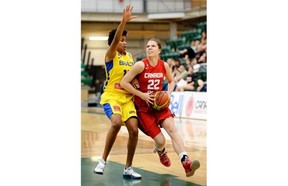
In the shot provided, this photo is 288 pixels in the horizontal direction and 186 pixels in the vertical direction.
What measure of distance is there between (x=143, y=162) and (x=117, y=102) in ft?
6.31

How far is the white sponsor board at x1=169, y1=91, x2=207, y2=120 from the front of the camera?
696 inches

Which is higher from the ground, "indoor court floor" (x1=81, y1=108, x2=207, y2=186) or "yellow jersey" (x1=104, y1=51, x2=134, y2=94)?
"yellow jersey" (x1=104, y1=51, x2=134, y2=94)

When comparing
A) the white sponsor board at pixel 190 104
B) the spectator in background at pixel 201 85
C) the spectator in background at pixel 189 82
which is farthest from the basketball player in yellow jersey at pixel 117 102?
the spectator in background at pixel 189 82

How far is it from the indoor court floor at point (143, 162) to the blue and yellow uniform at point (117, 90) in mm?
823

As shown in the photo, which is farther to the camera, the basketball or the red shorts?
the red shorts

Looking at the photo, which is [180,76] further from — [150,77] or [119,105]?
[150,77]

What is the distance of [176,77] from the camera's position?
20484mm

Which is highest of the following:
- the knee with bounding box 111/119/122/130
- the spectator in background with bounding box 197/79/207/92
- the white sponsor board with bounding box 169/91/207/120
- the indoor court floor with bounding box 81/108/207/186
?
the spectator in background with bounding box 197/79/207/92

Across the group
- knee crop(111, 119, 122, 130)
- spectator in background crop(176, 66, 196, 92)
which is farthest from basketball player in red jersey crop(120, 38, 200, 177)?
spectator in background crop(176, 66, 196, 92)

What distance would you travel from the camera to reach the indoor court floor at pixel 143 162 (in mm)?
6988

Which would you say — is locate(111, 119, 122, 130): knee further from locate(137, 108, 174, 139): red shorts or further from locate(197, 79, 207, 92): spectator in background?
locate(197, 79, 207, 92): spectator in background
